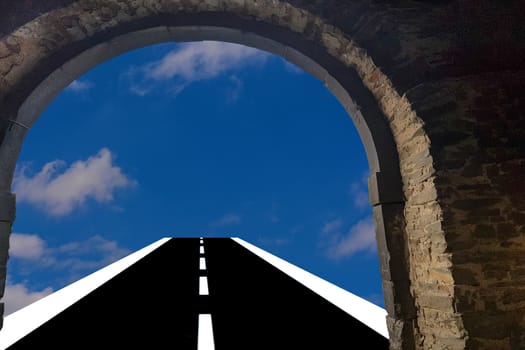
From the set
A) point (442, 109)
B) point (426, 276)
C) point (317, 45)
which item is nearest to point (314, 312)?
point (426, 276)

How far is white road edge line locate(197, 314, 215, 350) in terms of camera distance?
11.6ft

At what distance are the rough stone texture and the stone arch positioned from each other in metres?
0.01

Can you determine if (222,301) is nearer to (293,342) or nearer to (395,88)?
A: (293,342)

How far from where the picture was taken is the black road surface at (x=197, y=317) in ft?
12.3

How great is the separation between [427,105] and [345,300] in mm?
3624

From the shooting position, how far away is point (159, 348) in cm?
361

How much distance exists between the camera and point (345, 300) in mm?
5789

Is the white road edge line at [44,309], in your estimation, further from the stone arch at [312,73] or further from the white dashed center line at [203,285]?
the white dashed center line at [203,285]

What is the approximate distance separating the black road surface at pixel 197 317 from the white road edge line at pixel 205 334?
0.20ft

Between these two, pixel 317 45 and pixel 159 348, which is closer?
pixel 159 348

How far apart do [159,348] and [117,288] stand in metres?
3.52

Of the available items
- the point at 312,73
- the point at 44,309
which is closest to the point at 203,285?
the point at 44,309

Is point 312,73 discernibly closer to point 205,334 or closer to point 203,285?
point 205,334

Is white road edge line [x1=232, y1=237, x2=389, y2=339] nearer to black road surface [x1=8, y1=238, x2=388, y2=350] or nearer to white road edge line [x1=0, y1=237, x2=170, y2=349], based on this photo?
black road surface [x1=8, y1=238, x2=388, y2=350]
